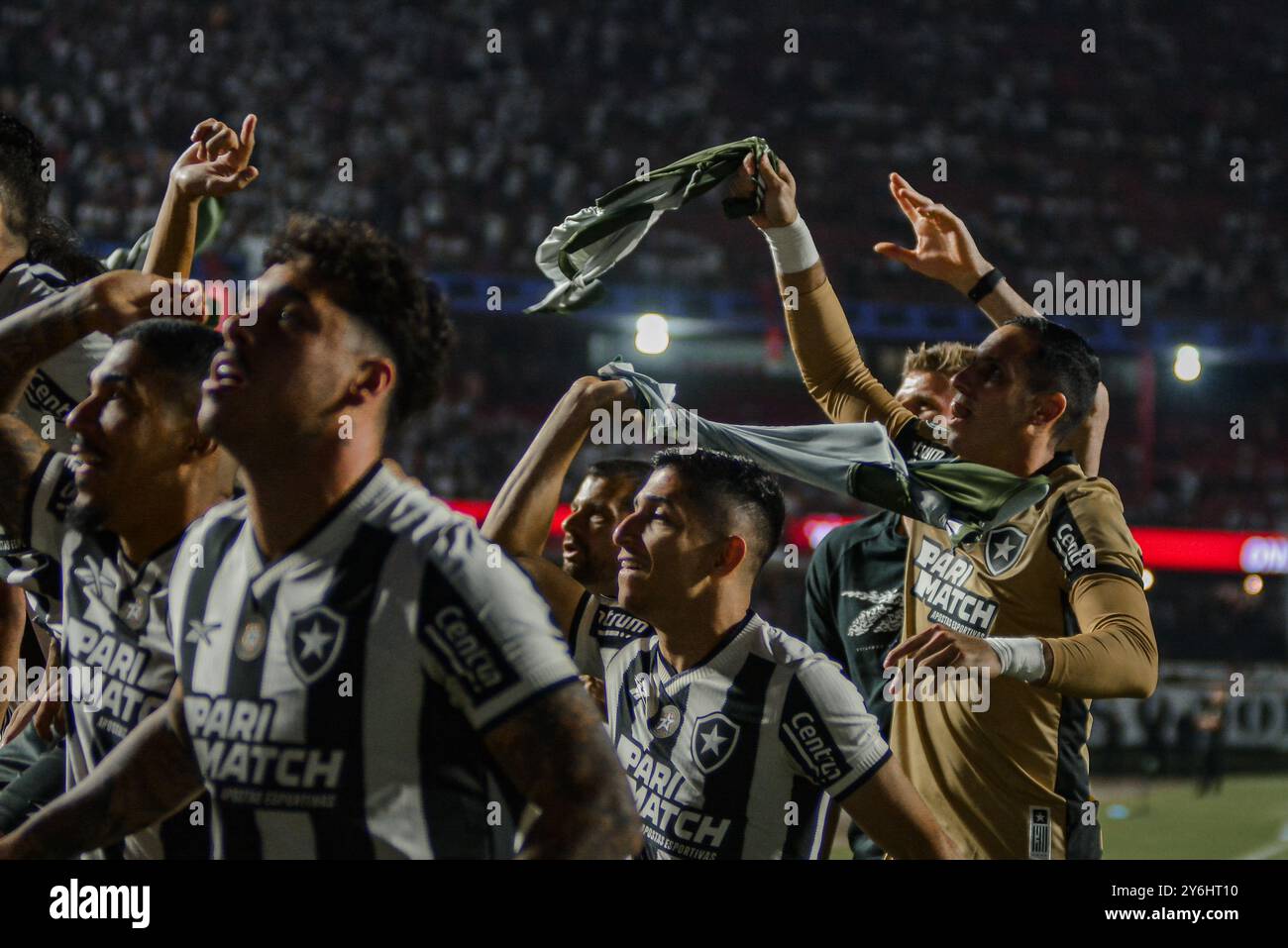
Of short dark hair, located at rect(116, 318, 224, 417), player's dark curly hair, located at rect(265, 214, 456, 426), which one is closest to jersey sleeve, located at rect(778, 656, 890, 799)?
player's dark curly hair, located at rect(265, 214, 456, 426)

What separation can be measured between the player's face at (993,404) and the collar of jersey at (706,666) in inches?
35.5

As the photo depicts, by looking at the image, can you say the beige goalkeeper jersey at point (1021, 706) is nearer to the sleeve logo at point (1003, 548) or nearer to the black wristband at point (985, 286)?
the sleeve logo at point (1003, 548)

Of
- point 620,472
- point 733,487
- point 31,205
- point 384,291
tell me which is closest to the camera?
point 384,291

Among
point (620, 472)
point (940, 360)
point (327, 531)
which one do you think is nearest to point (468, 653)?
point (327, 531)

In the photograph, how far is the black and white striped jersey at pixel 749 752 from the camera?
3170mm

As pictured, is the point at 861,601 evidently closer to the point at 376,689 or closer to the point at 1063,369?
the point at 1063,369

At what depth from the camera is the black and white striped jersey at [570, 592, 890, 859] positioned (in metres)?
3.17

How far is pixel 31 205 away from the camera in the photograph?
4.07m

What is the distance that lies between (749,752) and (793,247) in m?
1.70

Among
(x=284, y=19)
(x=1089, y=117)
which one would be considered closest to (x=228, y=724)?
(x=284, y=19)

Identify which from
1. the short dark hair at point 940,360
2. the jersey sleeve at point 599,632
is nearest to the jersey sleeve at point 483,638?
the jersey sleeve at point 599,632

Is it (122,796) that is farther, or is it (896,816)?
(896,816)

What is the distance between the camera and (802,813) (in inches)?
129
